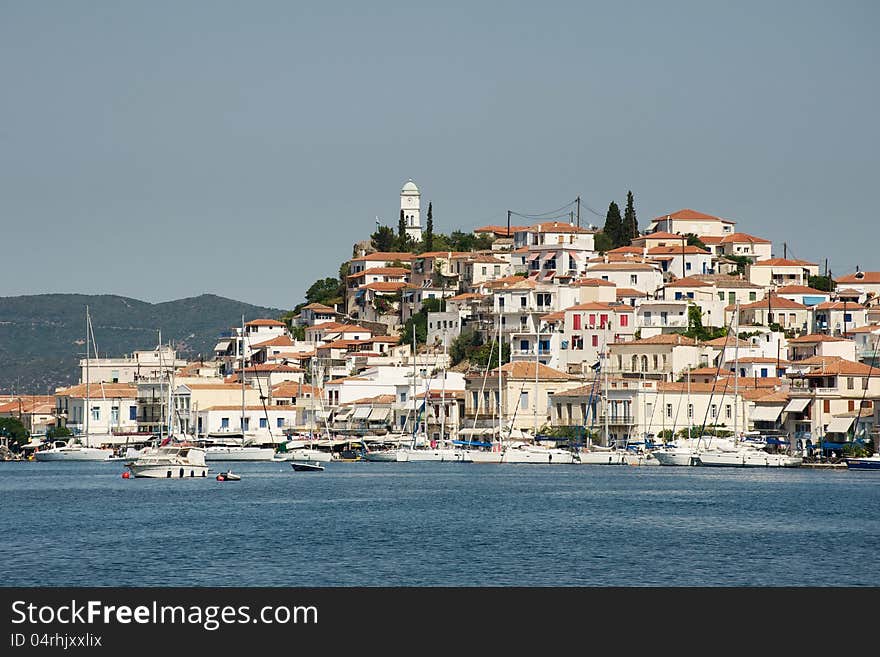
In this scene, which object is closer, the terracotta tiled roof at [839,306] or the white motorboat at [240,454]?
the white motorboat at [240,454]

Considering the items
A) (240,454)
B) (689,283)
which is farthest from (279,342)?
(689,283)

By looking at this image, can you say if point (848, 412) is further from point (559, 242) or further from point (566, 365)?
point (559, 242)

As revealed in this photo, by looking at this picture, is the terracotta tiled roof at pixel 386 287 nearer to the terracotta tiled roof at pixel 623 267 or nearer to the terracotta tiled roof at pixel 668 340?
the terracotta tiled roof at pixel 623 267

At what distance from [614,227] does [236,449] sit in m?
46.5

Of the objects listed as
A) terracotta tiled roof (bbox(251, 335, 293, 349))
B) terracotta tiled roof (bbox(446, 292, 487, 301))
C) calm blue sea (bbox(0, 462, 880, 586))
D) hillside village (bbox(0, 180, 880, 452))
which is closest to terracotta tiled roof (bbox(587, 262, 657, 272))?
hillside village (bbox(0, 180, 880, 452))

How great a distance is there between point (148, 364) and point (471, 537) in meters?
118

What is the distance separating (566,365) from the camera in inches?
4946

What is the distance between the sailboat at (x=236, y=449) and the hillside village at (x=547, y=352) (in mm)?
2032

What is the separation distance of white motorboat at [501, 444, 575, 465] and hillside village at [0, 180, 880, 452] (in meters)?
4.12

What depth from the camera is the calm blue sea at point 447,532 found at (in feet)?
134

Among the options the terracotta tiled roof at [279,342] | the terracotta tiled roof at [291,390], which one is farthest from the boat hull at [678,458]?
the terracotta tiled roof at [279,342]

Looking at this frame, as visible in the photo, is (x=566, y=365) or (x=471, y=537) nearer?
(x=471, y=537)

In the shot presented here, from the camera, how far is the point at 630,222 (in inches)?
6073

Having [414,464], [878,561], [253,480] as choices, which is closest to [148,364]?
[414,464]
